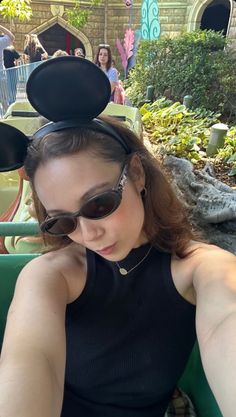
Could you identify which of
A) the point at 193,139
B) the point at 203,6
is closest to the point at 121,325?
the point at 193,139

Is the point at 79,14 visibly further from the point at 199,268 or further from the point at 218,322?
the point at 218,322

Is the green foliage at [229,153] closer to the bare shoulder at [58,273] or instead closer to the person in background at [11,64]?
the bare shoulder at [58,273]

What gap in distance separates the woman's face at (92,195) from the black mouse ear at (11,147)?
0.26ft

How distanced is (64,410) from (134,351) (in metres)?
0.29

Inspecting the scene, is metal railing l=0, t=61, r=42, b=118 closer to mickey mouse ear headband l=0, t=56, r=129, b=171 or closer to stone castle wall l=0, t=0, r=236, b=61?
mickey mouse ear headband l=0, t=56, r=129, b=171

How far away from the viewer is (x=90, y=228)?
84cm

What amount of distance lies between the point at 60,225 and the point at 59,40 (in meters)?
15.9

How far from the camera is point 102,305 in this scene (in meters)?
0.90

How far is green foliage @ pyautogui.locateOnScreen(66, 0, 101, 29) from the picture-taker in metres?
13.2

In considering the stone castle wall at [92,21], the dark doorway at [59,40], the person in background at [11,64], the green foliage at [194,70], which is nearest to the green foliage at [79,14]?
the stone castle wall at [92,21]

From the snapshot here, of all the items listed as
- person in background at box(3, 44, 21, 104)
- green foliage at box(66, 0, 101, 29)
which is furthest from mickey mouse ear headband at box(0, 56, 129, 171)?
green foliage at box(66, 0, 101, 29)

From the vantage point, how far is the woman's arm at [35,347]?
635 mm

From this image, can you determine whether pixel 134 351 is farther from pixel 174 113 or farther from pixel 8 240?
pixel 174 113

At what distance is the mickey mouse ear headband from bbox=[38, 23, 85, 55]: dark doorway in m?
15.2
